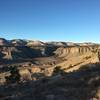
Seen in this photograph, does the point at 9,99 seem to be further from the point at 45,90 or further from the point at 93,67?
the point at 93,67

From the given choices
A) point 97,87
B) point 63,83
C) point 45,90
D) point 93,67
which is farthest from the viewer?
point 93,67

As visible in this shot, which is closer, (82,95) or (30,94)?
(82,95)

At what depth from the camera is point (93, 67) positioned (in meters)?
20.8

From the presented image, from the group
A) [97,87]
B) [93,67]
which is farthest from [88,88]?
[93,67]

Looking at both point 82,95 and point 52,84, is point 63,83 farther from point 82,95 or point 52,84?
point 82,95

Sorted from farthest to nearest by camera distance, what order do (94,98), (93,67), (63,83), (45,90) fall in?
(93,67)
(63,83)
(45,90)
(94,98)

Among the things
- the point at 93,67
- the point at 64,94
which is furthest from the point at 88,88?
the point at 93,67

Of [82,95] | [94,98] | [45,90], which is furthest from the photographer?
[45,90]

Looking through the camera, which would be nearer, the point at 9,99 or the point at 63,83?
the point at 9,99

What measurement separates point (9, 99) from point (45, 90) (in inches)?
86.7

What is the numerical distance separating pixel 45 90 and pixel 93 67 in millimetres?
7067

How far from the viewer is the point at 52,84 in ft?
52.5

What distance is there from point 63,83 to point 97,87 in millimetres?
2812

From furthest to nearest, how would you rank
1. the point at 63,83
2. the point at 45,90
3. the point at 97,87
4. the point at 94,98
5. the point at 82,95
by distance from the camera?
the point at 63,83 → the point at 45,90 → the point at 97,87 → the point at 82,95 → the point at 94,98
